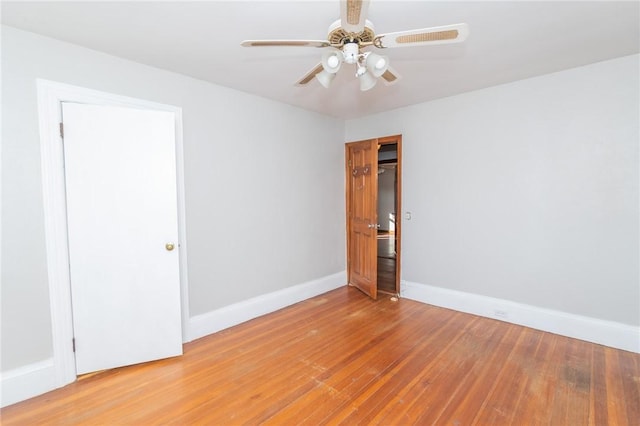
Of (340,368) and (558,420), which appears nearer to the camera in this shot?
(558,420)

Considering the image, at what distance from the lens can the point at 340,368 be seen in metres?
2.40

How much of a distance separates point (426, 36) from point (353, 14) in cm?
44

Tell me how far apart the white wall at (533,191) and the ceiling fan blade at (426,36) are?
2128mm

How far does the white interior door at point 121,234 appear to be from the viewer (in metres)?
2.29

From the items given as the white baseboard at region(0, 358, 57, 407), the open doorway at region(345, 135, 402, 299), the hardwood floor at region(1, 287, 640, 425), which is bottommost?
the hardwood floor at region(1, 287, 640, 425)

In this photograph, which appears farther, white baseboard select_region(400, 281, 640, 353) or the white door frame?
white baseboard select_region(400, 281, 640, 353)

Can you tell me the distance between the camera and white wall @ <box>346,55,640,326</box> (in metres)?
2.65

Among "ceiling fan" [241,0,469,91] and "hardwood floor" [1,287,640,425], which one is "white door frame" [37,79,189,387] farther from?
"ceiling fan" [241,0,469,91]

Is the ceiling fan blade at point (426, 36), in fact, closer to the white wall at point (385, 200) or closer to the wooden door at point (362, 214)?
the wooden door at point (362, 214)

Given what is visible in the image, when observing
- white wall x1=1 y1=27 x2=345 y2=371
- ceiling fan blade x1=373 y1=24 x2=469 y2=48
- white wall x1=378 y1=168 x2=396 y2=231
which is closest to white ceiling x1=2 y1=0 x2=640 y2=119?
white wall x1=1 y1=27 x2=345 y2=371

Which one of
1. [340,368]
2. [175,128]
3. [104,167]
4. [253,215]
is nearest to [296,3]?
[175,128]

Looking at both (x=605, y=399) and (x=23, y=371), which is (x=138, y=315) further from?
(x=605, y=399)

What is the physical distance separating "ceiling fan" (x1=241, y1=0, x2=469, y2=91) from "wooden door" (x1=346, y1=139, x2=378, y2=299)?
7.05 ft

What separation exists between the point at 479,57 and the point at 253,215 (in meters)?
2.82
